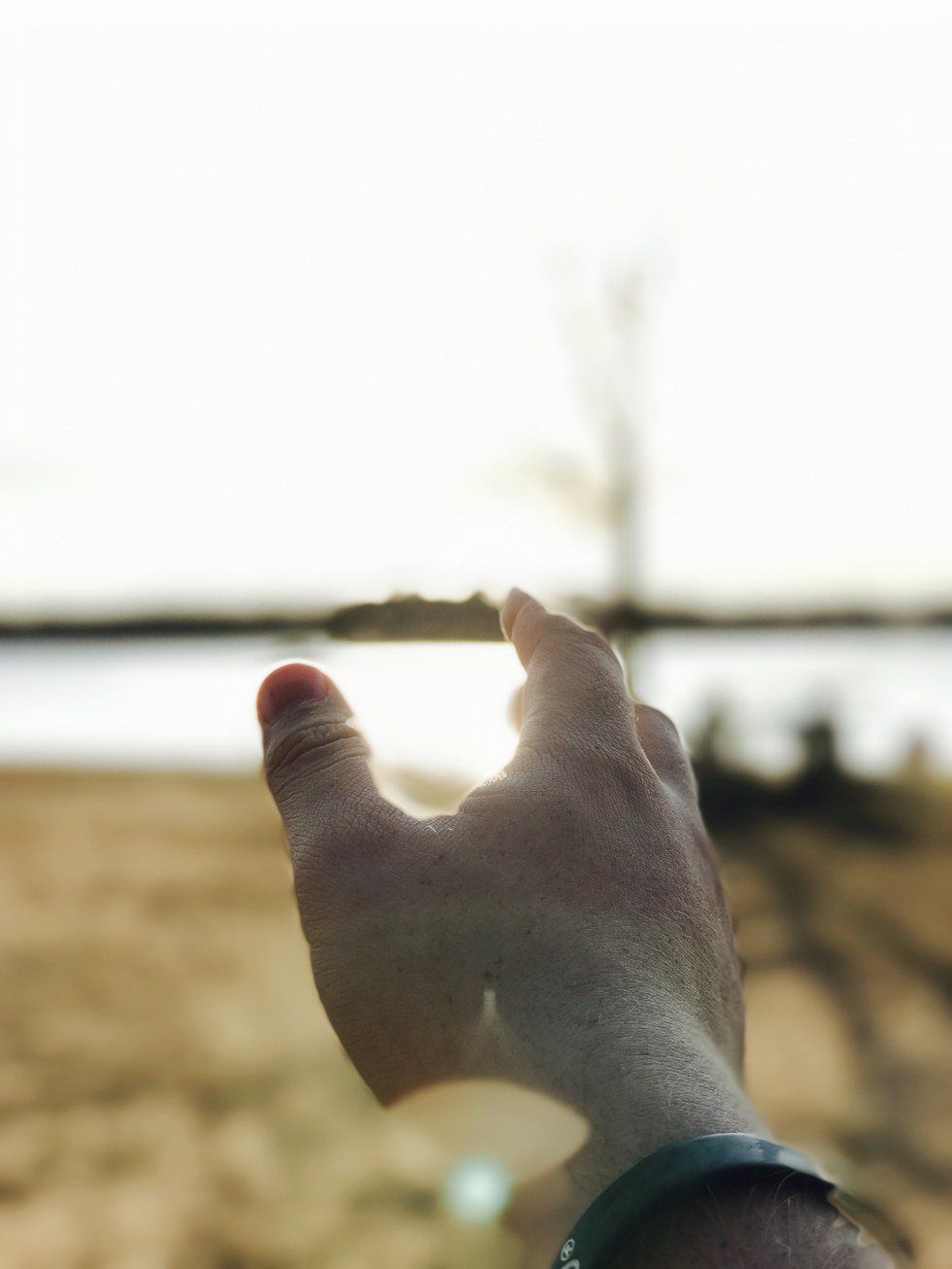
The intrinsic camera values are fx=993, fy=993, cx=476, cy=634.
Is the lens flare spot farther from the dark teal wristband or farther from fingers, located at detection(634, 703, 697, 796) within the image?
fingers, located at detection(634, 703, 697, 796)

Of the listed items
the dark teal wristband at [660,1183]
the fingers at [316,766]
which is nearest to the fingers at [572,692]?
the fingers at [316,766]

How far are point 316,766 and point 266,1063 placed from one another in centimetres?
253

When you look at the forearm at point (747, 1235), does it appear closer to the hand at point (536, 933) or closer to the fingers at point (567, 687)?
the hand at point (536, 933)

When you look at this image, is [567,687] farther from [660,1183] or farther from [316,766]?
[660,1183]

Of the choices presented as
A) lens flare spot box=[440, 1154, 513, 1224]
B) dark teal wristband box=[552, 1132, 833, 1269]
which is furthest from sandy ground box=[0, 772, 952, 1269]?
dark teal wristband box=[552, 1132, 833, 1269]

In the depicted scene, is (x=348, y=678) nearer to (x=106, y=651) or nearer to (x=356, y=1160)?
(x=356, y=1160)

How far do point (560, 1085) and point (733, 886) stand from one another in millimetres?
4327

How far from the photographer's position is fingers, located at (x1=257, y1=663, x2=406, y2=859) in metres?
1.09

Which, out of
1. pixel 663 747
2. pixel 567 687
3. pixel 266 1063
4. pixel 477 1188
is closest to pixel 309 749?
pixel 567 687

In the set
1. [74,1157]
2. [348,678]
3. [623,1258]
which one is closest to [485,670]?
[348,678]

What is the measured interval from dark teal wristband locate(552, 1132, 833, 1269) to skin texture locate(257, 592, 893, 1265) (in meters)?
0.05

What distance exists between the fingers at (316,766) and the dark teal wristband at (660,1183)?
0.40 m

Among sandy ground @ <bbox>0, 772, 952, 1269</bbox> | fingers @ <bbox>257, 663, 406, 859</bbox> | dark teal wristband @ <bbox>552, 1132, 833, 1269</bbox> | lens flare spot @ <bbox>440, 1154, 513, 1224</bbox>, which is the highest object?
fingers @ <bbox>257, 663, 406, 859</bbox>

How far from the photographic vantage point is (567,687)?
3.97 feet
